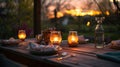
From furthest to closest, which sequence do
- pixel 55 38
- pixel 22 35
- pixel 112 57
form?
pixel 22 35 → pixel 55 38 → pixel 112 57

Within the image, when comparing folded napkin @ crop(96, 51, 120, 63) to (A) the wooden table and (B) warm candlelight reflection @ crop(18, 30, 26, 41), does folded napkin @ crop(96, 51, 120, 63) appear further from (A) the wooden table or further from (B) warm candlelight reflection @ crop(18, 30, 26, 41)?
(B) warm candlelight reflection @ crop(18, 30, 26, 41)

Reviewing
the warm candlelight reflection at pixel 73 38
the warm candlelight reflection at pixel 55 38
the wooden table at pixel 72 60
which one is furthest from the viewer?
the warm candlelight reflection at pixel 73 38

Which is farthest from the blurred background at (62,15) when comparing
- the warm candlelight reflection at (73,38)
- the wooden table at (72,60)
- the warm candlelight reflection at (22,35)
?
the wooden table at (72,60)

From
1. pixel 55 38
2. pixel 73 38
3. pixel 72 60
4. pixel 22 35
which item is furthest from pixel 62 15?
pixel 72 60

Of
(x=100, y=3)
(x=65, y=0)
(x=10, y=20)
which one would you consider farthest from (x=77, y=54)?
(x=65, y=0)

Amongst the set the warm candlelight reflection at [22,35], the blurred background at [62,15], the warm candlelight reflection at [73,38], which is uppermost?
the blurred background at [62,15]

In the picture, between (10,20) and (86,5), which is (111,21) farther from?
(10,20)

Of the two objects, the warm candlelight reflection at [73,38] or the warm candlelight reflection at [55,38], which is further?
the warm candlelight reflection at [73,38]

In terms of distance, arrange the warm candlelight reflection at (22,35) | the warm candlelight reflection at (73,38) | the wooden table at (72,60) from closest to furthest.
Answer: the wooden table at (72,60) < the warm candlelight reflection at (73,38) < the warm candlelight reflection at (22,35)

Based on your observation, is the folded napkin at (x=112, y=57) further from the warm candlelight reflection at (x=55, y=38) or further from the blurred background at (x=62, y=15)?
the blurred background at (x=62, y=15)

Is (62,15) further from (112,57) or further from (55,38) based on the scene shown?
(112,57)

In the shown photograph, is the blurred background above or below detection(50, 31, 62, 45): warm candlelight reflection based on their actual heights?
above

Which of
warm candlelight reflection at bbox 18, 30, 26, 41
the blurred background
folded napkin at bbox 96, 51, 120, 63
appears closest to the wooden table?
folded napkin at bbox 96, 51, 120, 63

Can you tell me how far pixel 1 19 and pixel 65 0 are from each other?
1.99 m
